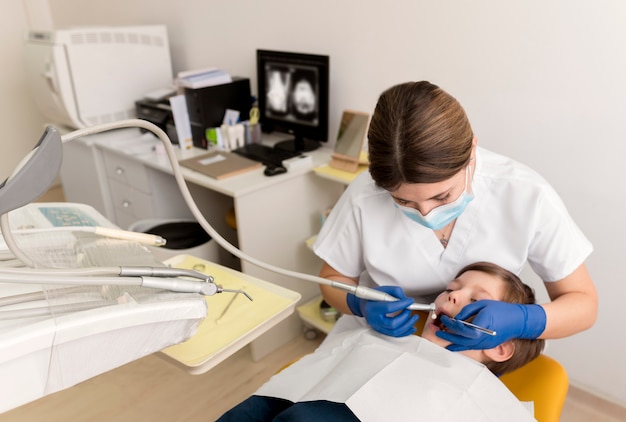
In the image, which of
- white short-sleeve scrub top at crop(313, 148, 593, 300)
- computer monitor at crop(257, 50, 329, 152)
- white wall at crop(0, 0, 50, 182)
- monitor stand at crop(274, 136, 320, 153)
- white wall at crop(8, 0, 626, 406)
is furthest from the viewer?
white wall at crop(0, 0, 50, 182)

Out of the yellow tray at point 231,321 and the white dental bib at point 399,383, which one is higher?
the yellow tray at point 231,321

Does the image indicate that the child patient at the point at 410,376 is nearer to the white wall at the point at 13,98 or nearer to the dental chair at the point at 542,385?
the dental chair at the point at 542,385

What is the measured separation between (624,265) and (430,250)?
0.83 meters

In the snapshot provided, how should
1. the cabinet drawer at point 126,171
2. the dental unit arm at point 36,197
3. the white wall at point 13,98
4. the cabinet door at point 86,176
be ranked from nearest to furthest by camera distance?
the dental unit arm at point 36,197 → the cabinet drawer at point 126,171 → the cabinet door at point 86,176 → the white wall at point 13,98

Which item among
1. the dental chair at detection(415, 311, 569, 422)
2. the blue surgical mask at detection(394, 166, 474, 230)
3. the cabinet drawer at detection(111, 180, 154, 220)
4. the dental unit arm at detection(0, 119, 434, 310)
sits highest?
the dental unit arm at detection(0, 119, 434, 310)

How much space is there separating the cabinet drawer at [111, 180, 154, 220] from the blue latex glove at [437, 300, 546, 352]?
5.92ft

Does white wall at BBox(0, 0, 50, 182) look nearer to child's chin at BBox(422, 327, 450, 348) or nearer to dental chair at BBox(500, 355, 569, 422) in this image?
child's chin at BBox(422, 327, 450, 348)

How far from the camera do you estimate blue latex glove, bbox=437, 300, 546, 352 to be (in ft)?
3.73

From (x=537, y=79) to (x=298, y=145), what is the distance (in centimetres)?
108

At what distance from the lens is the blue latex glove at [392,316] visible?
120 centimetres

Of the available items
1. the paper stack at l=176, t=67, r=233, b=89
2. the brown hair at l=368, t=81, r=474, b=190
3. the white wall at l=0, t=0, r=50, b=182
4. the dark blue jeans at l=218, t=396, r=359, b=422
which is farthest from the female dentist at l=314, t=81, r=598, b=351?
the white wall at l=0, t=0, r=50, b=182

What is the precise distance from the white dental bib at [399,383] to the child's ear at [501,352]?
0.07 meters

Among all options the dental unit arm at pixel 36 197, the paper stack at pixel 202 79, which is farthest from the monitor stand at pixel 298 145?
the dental unit arm at pixel 36 197

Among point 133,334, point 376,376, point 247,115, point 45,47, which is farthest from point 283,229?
point 45,47
